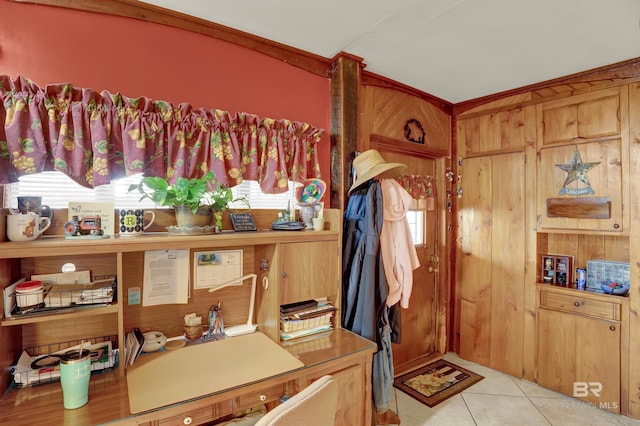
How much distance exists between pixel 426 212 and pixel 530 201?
89 cm

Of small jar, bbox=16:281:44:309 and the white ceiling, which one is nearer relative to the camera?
small jar, bbox=16:281:44:309

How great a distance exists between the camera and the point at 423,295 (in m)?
3.15

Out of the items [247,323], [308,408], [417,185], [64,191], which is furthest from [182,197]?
[417,185]

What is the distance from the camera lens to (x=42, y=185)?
→ 1521mm

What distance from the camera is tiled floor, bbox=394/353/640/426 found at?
2.28m

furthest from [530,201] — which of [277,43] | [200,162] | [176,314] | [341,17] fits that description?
[176,314]

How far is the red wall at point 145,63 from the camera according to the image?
147cm

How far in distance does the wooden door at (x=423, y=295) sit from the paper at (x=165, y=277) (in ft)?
6.72

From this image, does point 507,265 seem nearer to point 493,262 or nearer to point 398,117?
point 493,262

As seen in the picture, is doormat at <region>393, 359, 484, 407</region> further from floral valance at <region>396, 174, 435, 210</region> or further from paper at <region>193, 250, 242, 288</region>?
paper at <region>193, 250, 242, 288</region>

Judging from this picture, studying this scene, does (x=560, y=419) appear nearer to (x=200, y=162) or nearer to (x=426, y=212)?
(x=426, y=212)

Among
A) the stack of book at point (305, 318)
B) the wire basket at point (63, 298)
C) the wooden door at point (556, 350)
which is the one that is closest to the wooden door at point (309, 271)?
the stack of book at point (305, 318)

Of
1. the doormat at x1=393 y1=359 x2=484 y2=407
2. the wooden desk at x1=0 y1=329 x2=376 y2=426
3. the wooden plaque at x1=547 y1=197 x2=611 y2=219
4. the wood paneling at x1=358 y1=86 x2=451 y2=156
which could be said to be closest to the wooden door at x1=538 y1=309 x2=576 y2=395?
the doormat at x1=393 y1=359 x2=484 y2=407

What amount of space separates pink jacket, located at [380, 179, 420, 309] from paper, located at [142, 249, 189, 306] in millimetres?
1287
